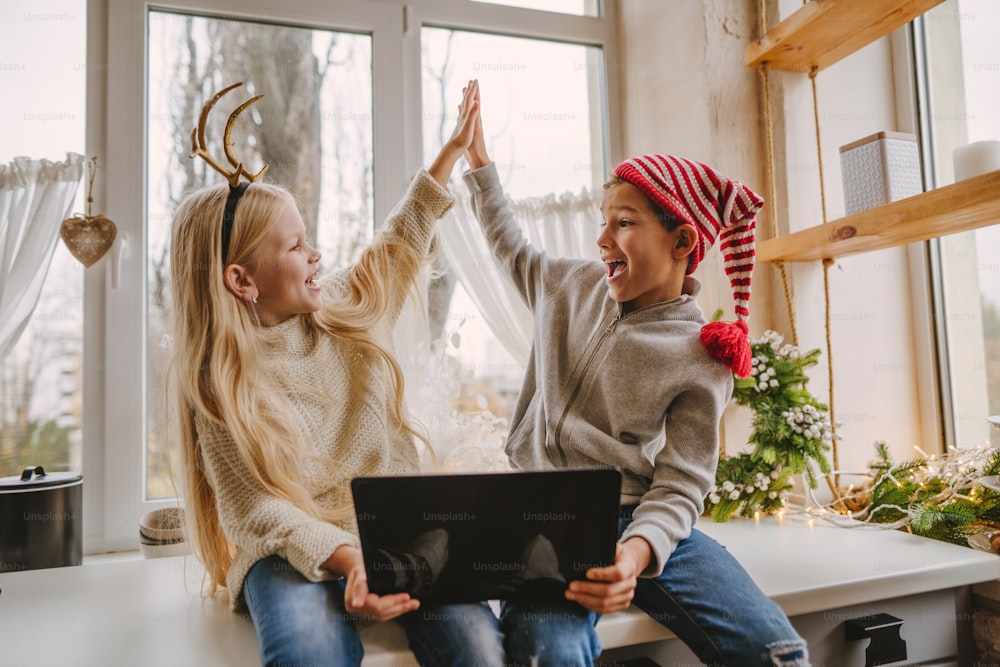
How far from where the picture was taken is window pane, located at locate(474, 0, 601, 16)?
6.21ft

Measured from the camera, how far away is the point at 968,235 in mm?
1646

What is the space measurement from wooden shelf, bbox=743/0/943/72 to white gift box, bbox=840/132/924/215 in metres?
0.24

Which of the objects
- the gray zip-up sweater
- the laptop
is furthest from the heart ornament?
the laptop

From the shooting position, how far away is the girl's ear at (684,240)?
45.8 inches

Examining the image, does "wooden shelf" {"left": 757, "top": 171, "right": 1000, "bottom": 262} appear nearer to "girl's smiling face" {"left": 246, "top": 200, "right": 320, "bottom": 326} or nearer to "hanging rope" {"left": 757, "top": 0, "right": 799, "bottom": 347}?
"hanging rope" {"left": 757, "top": 0, "right": 799, "bottom": 347}

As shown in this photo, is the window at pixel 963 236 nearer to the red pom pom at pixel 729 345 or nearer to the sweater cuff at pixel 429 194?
the red pom pom at pixel 729 345

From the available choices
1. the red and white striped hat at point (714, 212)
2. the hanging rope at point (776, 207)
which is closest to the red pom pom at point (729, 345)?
the red and white striped hat at point (714, 212)

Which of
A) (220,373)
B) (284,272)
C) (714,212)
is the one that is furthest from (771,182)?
(220,373)

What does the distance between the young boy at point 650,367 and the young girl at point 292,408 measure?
0.17 meters

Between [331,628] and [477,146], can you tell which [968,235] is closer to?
[477,146]

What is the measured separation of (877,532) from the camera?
4.61 ft

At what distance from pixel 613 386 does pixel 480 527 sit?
1.38ft

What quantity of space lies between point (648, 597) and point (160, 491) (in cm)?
108

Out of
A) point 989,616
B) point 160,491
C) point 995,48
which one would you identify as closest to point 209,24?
point 160,491
